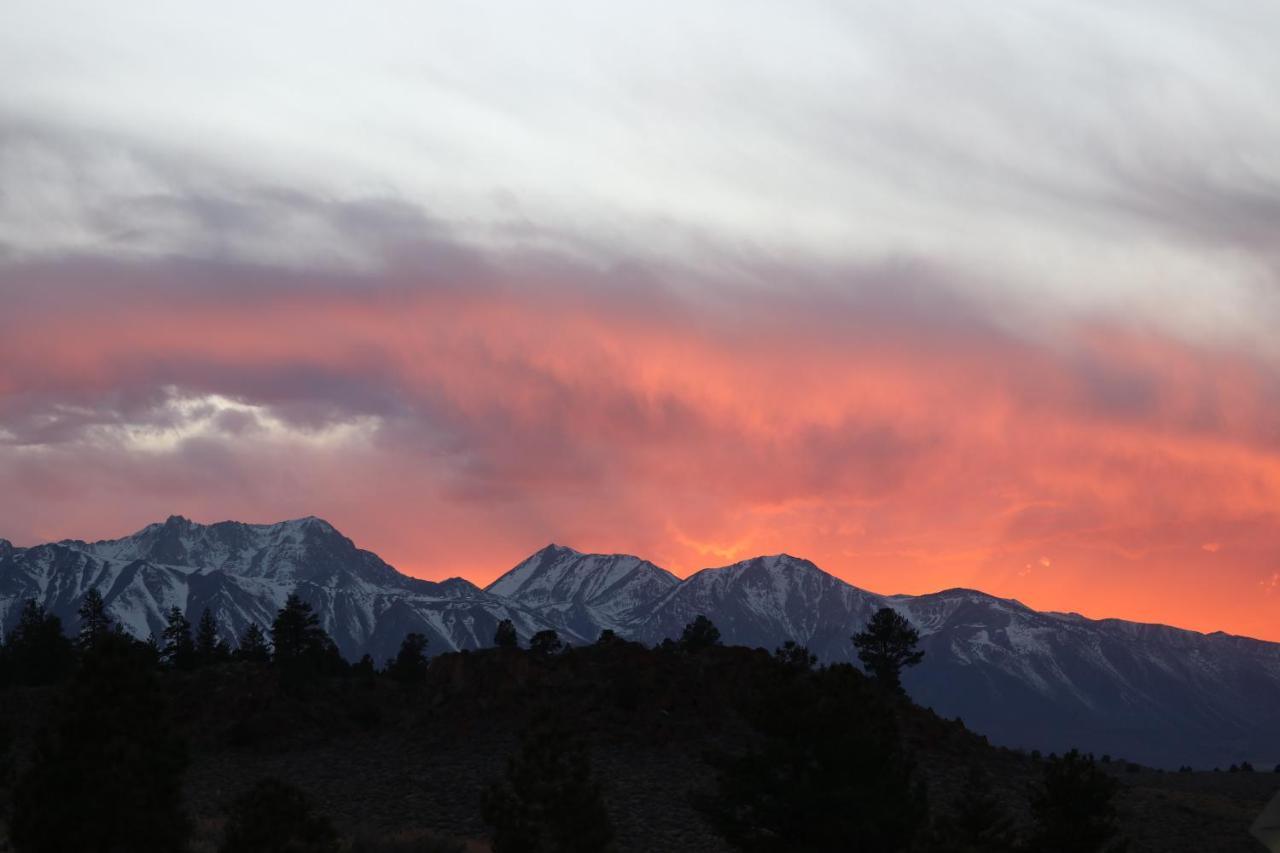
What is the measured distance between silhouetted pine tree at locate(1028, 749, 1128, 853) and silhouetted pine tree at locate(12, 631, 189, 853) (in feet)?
92.3

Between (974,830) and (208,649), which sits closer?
(974,830)

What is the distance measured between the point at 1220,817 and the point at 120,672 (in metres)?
51.7

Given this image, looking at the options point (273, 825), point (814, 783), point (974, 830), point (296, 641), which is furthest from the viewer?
point (296, 641)

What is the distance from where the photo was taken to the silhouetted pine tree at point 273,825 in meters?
40.0

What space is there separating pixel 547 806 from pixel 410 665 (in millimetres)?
59693

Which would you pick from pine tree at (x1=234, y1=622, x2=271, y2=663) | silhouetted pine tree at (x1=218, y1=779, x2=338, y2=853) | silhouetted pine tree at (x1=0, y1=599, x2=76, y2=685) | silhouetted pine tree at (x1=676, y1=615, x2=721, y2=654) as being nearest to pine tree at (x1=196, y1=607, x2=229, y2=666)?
pine tree at (x1=234, y1=622, x2=271, y2=663)

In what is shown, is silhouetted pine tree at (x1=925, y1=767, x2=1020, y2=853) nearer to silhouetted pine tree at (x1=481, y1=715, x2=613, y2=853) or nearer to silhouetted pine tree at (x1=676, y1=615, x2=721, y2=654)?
silhouetted pine tree at (x1=481, y1=715, x2=613, y2=853)

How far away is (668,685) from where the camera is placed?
82.8m

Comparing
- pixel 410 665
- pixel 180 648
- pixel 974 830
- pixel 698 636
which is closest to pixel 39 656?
pixel 180 648

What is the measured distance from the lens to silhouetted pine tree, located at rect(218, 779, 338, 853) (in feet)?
131

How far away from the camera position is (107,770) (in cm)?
3953

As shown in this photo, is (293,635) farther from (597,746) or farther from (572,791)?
(572,791)

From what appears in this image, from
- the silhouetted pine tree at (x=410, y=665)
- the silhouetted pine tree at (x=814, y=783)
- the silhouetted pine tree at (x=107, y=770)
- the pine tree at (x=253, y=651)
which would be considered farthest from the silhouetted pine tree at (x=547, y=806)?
the pine tree at (x=253, y=651)

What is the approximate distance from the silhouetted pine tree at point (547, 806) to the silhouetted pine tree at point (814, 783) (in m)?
5.07
